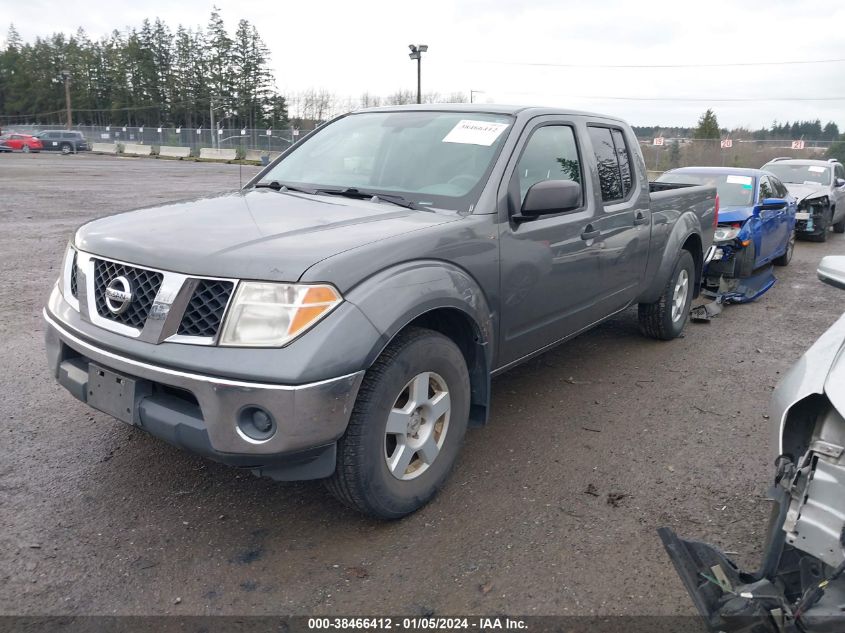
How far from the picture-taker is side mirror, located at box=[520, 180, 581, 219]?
11.4 feet

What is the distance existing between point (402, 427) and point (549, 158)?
6.76 feet

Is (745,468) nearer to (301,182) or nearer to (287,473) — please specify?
(287,473)

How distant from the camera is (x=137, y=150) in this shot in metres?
48.7

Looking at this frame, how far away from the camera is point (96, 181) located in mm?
21844

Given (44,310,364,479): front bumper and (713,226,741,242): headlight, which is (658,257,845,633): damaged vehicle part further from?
(713,226,741,242): headlight

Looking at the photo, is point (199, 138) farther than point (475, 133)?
Yes

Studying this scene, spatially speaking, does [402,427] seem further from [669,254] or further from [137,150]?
[137,150]

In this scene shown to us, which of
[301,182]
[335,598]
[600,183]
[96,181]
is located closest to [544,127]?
[600,183]

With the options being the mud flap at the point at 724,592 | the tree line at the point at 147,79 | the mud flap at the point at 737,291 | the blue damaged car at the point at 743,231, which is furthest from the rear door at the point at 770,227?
the tree line at the point at 147,79

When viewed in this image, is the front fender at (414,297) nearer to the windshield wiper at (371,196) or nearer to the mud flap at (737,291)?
the windshield wiper at (371,196)

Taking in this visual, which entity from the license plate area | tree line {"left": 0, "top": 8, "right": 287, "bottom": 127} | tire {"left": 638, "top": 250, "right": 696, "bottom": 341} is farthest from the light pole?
tree line {"left": 0, "top": 8, "right": 287, "bottom": 127}

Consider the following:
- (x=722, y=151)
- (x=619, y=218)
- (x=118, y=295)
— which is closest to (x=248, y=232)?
(x=118, y=295)

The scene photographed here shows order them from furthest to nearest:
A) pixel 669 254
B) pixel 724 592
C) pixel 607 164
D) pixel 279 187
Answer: pixel 669 254 < pixel 607 164 < pixel 279 187 < pixel 724 592

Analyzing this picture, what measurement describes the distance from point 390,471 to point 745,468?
6.80 feet
